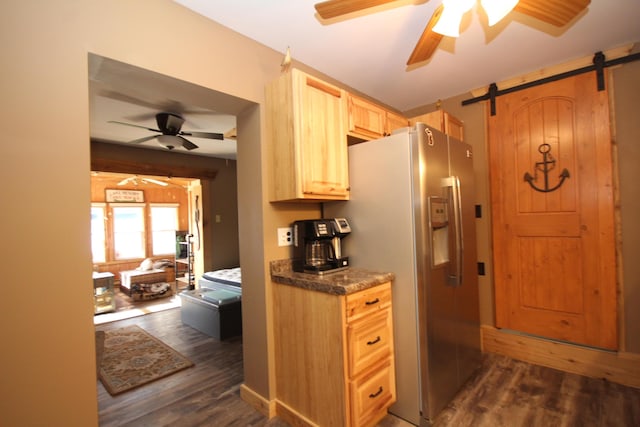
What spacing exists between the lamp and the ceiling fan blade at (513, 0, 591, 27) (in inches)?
7.8

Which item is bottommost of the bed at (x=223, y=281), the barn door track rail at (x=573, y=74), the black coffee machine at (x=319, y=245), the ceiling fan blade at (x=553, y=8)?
the bed at (x=223, y=281)

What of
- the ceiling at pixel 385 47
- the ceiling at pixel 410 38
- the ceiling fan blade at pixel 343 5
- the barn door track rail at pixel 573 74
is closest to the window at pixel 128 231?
the ceiling at pixel 385 47

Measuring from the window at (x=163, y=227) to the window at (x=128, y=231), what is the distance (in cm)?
25

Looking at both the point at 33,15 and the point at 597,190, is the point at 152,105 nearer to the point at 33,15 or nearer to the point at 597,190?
the point at 33,15

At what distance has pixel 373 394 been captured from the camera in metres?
1.81

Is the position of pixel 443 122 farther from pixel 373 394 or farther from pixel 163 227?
pixel 163 227

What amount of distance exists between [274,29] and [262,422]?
269cm

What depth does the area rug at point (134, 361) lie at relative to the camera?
2.65 meters

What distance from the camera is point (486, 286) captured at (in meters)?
3.02

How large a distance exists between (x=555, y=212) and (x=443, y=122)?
4.18 ft

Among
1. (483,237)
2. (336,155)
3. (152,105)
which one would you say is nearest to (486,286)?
(483,237)

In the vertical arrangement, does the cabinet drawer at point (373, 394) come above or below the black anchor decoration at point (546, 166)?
below

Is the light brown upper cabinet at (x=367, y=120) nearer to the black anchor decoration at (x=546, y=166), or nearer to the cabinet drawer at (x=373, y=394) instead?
the black anchor decoration at (x=546, y=166)

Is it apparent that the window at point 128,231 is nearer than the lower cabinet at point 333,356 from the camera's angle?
No
